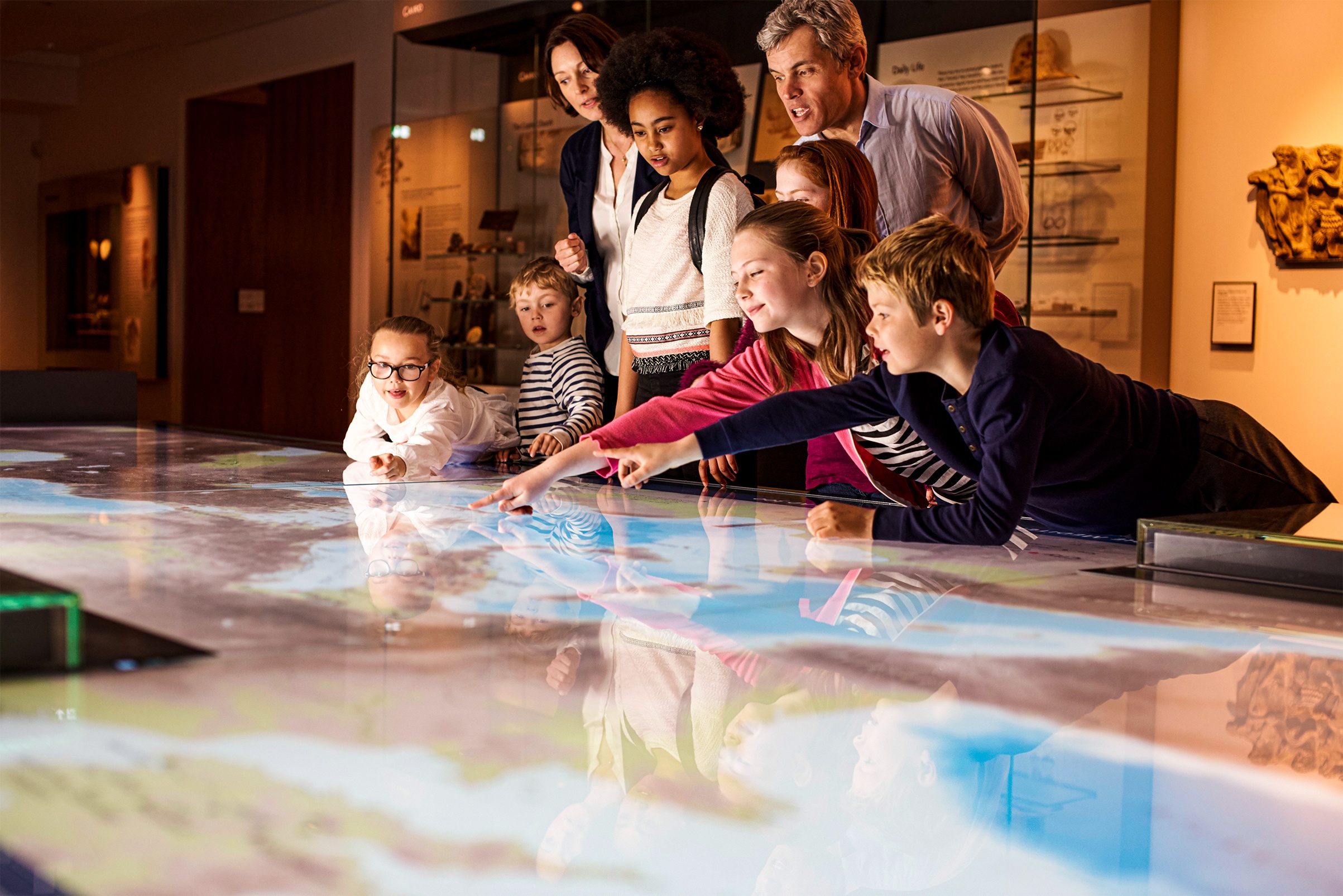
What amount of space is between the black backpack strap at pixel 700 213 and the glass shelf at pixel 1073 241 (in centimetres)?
205

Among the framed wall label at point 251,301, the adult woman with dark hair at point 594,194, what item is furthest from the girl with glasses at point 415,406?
the framed wall label at point 251,301

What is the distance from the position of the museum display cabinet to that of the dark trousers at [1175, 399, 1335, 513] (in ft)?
6.77

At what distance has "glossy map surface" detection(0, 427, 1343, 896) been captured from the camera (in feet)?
1.84

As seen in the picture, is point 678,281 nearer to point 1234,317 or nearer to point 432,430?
point 432,430

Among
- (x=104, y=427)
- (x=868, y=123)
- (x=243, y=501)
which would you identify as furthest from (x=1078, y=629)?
(x=104, y=427)

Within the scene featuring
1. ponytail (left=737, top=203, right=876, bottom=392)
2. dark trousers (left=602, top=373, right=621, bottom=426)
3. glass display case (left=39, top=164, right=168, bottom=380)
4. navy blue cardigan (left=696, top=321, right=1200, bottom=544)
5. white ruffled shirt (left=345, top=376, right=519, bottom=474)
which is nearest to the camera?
navy blue cardigan (left=696, top=321, right=1200, bottom=544)

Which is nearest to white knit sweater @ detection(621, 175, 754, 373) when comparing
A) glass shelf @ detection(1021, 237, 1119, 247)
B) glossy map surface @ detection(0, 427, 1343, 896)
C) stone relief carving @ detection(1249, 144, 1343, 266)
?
glossy map surface @ detection(0, 427, 1343, 896)

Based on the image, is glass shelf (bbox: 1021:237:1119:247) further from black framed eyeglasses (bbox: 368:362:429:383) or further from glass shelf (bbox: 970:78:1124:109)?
black framed eyeglasses (bbox: 368:362:429:383)

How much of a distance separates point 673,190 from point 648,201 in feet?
0.26

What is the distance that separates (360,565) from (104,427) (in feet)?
8.11

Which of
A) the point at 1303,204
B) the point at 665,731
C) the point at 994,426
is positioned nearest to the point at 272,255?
the point at 1303,204

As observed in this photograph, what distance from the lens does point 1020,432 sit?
148 centimetres

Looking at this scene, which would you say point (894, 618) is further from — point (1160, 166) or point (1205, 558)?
point (1160, 166)

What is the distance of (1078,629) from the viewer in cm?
104
